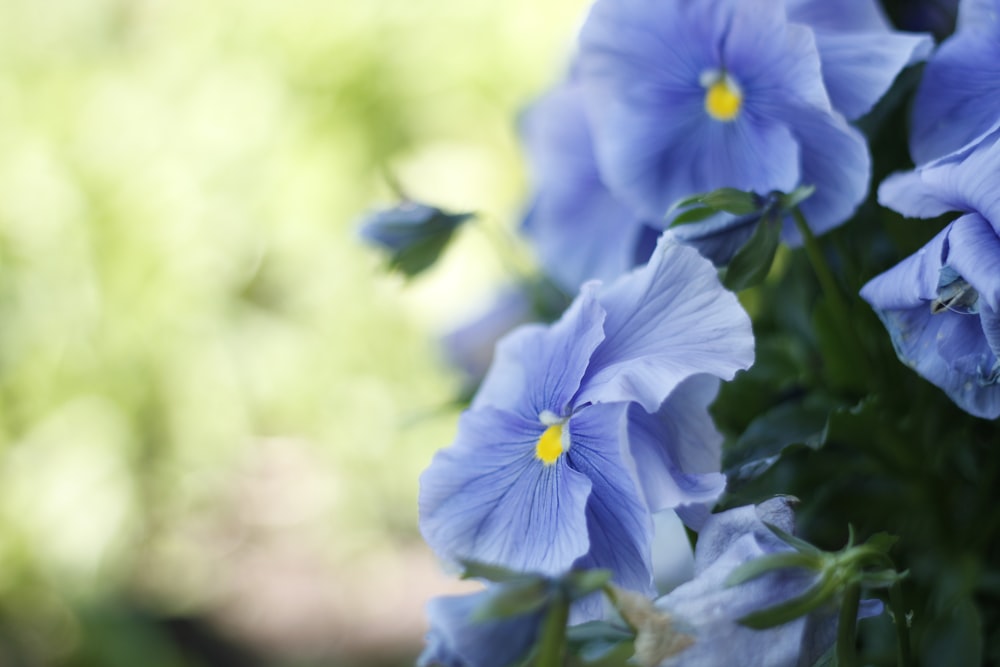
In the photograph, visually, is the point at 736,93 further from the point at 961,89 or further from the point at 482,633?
the point at 482,633

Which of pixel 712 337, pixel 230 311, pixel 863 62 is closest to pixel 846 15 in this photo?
pixel 863 62

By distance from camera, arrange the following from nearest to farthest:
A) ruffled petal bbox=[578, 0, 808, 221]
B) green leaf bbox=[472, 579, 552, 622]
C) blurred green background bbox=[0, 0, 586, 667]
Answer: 1. green leaf bbox=[472, 579, 552, 622]
2. ruffled petal bbox=[578, 0, 808, 221]
3. blurred green background bbox=[0, 0, 586, 667]

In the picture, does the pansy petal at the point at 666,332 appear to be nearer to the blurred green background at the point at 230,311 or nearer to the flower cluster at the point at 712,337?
the flower cluster at the point at 712,337

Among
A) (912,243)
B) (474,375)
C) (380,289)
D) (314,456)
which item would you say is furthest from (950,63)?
(314,456)

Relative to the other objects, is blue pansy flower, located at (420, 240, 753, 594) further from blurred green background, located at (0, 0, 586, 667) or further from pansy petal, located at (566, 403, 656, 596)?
blurred green background, located at (0, 0, 586, 667)

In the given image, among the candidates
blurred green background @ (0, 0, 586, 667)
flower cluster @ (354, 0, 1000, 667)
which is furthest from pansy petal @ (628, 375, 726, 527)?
blurred green background @ (0, 0, 586, 667)

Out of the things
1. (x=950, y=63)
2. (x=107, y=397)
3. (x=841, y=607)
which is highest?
(x=107, y=397)

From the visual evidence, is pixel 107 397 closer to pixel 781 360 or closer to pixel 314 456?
pixel 314 456
